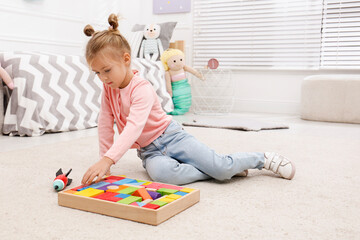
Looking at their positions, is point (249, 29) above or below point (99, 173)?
above

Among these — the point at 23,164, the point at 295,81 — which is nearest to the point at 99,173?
the point at 23,164

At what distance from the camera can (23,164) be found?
142 centimetres

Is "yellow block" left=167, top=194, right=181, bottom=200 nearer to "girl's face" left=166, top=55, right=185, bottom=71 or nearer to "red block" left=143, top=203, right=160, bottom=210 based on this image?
"red block" left=143, top=203, right=160, bottom=210

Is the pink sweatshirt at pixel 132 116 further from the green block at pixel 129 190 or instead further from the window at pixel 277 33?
the window at pixel 277 33

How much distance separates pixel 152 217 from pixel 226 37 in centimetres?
301

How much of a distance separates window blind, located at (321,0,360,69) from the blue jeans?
7.49 feet

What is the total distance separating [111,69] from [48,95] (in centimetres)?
116

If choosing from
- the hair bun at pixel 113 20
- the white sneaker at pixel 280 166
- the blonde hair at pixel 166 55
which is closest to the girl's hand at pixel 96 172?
the hair bun at pixel 113 20

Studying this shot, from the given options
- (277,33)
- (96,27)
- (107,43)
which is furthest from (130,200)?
(277,33)

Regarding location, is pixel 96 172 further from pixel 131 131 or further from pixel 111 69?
pixel 111 69

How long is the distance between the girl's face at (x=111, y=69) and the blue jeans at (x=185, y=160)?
233 mm

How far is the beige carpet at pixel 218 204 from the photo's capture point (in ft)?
2.74

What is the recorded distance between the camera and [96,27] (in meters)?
3.43

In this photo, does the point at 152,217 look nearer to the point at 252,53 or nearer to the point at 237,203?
the point at 237,203
